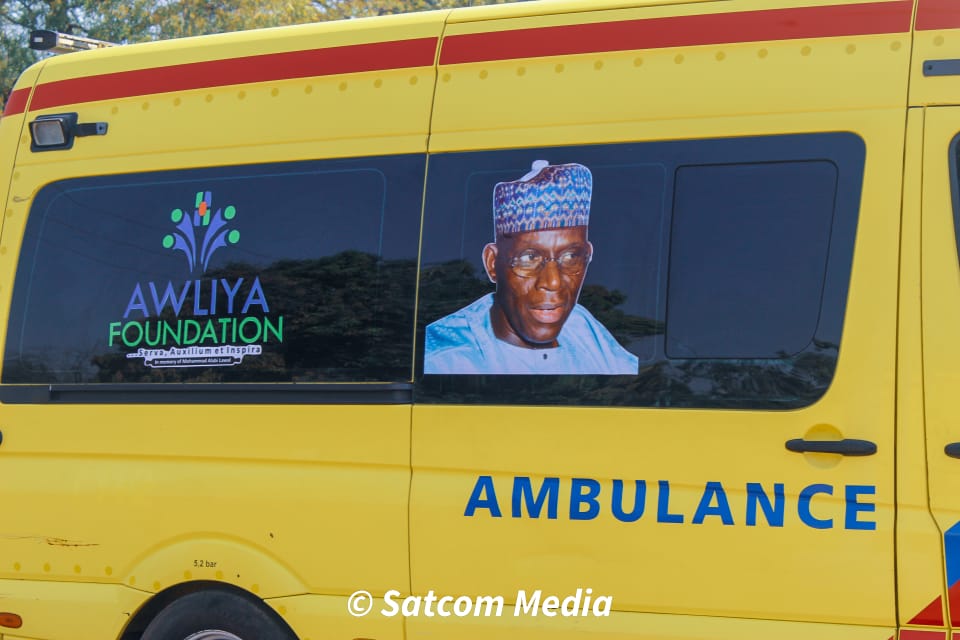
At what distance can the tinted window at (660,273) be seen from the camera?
340cm

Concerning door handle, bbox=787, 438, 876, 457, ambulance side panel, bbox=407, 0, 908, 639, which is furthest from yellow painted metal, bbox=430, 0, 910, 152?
door handle, bbox=787, 438, 876, 457

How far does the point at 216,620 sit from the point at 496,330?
156cm

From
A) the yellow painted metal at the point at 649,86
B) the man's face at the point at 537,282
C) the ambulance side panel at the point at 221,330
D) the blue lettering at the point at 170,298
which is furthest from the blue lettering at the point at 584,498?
the blue lettering at the point at 170,298

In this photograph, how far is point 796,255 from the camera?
3.42m

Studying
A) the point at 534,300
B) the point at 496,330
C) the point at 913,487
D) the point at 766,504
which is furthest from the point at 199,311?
the point at 913,487

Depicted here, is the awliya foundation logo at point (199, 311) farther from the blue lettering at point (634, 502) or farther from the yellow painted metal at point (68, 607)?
the blue lettering at point (634, 502)

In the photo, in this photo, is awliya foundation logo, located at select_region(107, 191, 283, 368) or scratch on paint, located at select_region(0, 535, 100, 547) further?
scratch on paint, located at select_region(0, 535, 100, 547)

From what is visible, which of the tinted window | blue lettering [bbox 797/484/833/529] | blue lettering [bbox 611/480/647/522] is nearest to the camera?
blue lettering [bbox 797/484/833/529]

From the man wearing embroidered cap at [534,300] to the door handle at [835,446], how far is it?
0.64 metres

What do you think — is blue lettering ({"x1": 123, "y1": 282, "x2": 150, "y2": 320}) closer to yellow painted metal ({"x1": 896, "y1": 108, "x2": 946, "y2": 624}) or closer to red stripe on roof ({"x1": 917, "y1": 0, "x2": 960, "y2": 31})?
yellow painted metal ({"x1": 896, "y1": 108, "x2": 946, "y2": 624})

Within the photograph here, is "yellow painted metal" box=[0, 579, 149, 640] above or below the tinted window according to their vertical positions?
below

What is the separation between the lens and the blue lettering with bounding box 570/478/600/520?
355 centimetres

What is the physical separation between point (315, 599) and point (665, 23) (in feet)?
7.91

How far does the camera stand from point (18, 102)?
478cm
